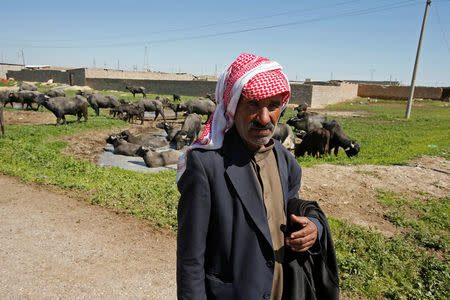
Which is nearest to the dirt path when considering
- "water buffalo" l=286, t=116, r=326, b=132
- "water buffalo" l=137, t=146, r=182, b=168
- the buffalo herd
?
"water buffalo" l=137, t=146, r=182, b=168

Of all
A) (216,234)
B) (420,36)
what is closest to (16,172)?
(216,234)

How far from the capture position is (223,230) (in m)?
1.53

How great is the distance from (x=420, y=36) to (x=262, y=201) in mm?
24819

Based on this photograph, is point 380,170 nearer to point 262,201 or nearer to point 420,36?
point 262,201

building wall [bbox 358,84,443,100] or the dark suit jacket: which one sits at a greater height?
building wall [bbox 358,84,443,100]

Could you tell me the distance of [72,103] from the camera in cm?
1540

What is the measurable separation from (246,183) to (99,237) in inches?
151

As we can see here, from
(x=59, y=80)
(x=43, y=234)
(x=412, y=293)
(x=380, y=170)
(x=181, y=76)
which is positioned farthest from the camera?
(x=181, y=76)

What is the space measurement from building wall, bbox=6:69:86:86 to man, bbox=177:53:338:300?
4497 centimetres

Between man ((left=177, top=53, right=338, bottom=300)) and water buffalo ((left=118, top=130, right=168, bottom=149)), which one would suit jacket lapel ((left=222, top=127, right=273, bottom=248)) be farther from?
water buffalo ((left=118, top=130, right=168, bottom=149))

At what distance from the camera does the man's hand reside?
1585mm

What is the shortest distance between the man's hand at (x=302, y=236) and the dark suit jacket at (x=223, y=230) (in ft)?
0.45

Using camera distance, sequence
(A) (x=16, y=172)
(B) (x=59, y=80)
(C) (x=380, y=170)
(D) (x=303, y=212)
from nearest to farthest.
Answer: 1. (D) (x=303, y=212)
2. (A) (x=16, y=172)
3. (C) (x=380, y=170)
4. (B) (x=59, y=80)

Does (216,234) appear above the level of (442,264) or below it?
above
